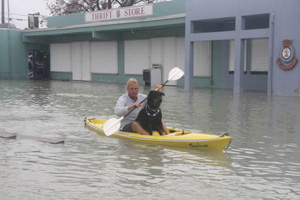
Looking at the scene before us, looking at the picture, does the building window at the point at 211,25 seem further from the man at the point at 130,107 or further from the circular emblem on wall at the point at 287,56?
the man at the point at 130,107

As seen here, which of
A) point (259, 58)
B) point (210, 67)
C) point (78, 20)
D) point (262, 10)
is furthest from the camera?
point (78, 20)

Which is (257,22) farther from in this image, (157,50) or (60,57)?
(60,57)

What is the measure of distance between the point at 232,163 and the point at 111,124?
2686 millimetres

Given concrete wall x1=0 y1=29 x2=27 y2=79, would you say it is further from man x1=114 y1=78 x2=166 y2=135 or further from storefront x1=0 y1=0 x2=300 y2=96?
man x1=114 y1=78 x2=166 y2=135

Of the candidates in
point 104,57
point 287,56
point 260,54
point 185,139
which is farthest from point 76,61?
point 185,139

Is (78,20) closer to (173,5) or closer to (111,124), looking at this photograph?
(173,5)

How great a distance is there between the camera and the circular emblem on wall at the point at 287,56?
63.0ft

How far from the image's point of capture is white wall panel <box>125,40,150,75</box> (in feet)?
97.3

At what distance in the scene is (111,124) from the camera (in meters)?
8.26

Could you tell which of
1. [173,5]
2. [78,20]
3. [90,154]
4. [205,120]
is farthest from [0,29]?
[90,154]

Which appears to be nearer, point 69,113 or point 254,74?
point 69,113

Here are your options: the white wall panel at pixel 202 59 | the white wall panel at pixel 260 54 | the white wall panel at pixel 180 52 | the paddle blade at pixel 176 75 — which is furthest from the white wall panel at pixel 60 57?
the paddle blade at pixel 176 75

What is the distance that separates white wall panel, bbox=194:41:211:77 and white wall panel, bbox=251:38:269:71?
3006mm

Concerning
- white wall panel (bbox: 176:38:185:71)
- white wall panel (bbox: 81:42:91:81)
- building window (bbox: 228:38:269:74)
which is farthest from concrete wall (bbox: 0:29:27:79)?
building window (bbox: 228:38:269:74)
